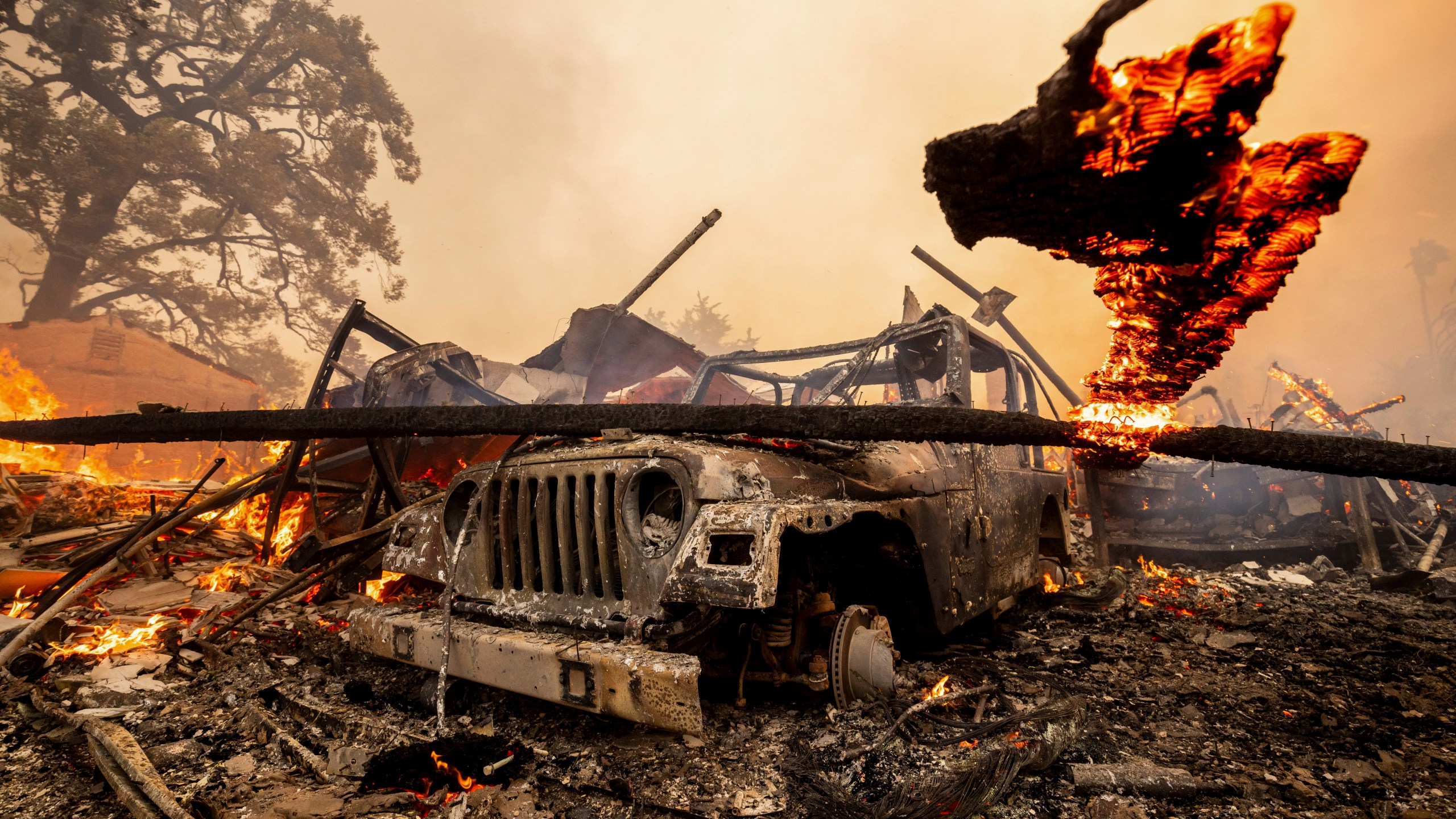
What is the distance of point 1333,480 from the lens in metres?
7.14

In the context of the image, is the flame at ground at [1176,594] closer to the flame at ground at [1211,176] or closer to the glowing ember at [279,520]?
the flame at ground at [1211,176]

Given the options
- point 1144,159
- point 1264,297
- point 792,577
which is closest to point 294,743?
point 792,577

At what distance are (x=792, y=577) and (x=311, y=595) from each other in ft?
14.2

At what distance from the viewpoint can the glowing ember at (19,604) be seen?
12.1 feet

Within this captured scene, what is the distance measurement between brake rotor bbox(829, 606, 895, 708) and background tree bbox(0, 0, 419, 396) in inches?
888

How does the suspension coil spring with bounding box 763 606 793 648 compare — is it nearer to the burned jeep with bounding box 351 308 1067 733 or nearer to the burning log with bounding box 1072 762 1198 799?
the burned jeep with bounding box 351 308 1067 733

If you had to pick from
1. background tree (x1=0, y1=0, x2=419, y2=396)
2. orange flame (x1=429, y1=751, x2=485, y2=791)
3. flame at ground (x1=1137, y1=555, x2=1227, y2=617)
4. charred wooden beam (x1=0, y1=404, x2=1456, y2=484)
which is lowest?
orange flame (x1=429, y1=751, x2=485, y2=791)

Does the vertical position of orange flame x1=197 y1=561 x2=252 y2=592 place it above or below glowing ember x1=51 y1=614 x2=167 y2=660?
above

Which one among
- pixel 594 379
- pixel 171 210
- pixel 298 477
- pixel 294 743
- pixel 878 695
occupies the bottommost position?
pixel 294 743

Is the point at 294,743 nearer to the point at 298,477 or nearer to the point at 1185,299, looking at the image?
the point at 298,477

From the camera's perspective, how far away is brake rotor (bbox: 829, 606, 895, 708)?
7.95 feet

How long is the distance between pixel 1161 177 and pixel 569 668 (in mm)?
2117

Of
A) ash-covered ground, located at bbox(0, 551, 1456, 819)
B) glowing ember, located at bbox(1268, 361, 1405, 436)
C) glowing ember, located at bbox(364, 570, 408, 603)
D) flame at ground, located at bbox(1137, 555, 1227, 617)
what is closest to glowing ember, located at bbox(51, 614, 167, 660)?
ash-covered ground, located at bbox(0, 551, 1456, 819)

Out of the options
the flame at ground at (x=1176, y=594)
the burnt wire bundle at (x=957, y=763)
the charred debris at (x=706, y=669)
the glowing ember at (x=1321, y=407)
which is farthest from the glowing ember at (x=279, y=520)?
the glowing ember at (x=1321, y=407)
